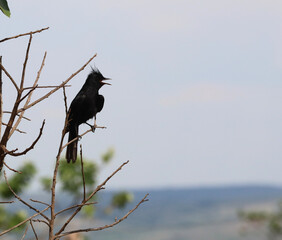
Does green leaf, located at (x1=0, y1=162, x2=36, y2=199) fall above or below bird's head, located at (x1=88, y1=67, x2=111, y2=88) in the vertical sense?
above

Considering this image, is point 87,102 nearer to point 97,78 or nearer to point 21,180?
point 97,78

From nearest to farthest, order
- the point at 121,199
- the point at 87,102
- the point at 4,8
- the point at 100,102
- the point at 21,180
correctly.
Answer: the point at 4,8
the point at 87,102
the point at 100,102
the point at 21,180
the point at 121,199

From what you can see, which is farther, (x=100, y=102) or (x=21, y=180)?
(x=21, y=180)

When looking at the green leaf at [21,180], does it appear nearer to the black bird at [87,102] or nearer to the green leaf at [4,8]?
the black bird at [87,102]

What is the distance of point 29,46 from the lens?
2982 mm

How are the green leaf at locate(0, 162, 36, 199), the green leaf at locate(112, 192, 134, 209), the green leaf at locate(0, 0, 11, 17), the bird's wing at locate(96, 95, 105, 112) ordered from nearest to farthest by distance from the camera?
the green leaf at locate(0, 0, 11, 17), the bird's wing at locate(96, 95, 105, 112), the green leaf at locate(0, 162, 36, 199), the green leaf at locate(112, 192, 134, 209)

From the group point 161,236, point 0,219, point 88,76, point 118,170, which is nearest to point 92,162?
point 0,219

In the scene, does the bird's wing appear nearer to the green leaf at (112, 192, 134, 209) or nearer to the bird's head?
the bird's head

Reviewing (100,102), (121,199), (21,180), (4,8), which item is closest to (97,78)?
(100,102)

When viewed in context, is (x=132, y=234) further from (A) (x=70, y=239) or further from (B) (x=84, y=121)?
(B) (x=84, y=121)

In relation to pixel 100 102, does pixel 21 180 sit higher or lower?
higher

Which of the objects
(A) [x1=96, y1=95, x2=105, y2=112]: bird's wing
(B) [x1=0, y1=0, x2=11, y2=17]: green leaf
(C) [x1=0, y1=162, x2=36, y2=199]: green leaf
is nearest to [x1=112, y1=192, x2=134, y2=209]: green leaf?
(C) [x1=0, y1=162, x2=36, y2=199]: green leaf

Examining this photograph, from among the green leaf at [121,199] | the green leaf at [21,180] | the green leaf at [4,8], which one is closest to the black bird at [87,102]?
the green leaf at [4,8]

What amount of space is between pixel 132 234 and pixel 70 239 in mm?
163470
